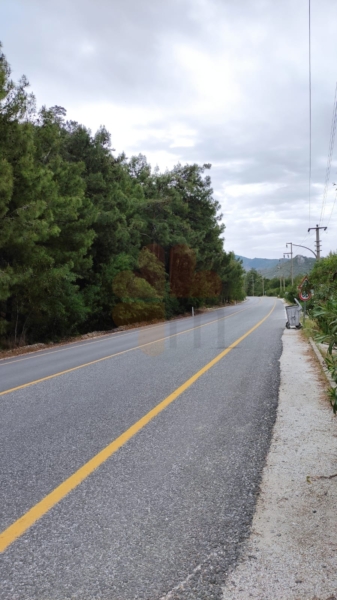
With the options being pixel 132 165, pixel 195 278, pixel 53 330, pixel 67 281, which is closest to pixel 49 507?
pixel 67 281

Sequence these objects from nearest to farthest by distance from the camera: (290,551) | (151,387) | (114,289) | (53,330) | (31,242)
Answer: (290,551), (151,387), (31,242), (53,330), (114,289)

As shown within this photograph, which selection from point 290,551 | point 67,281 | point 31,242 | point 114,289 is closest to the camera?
point 290,551

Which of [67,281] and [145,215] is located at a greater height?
[145,215]

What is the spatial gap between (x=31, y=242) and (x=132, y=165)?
31061mm

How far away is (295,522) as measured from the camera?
10.2ft

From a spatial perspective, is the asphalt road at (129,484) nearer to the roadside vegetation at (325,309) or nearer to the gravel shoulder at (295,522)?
the gravel shoulder at (295,522)

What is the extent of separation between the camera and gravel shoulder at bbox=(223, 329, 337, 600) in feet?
8.01

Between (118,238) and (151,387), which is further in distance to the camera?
(118,238)

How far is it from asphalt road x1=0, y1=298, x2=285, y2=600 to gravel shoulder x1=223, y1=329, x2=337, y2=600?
0.11 m

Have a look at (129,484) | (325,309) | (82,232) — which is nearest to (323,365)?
(325,309)

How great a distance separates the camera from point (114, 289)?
85.9ft

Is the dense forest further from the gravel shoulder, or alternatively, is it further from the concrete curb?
the gravel shoulder

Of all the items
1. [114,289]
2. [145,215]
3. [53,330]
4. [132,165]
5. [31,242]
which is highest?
[132,165]

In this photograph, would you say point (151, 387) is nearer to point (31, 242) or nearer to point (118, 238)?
point (31, 242)
